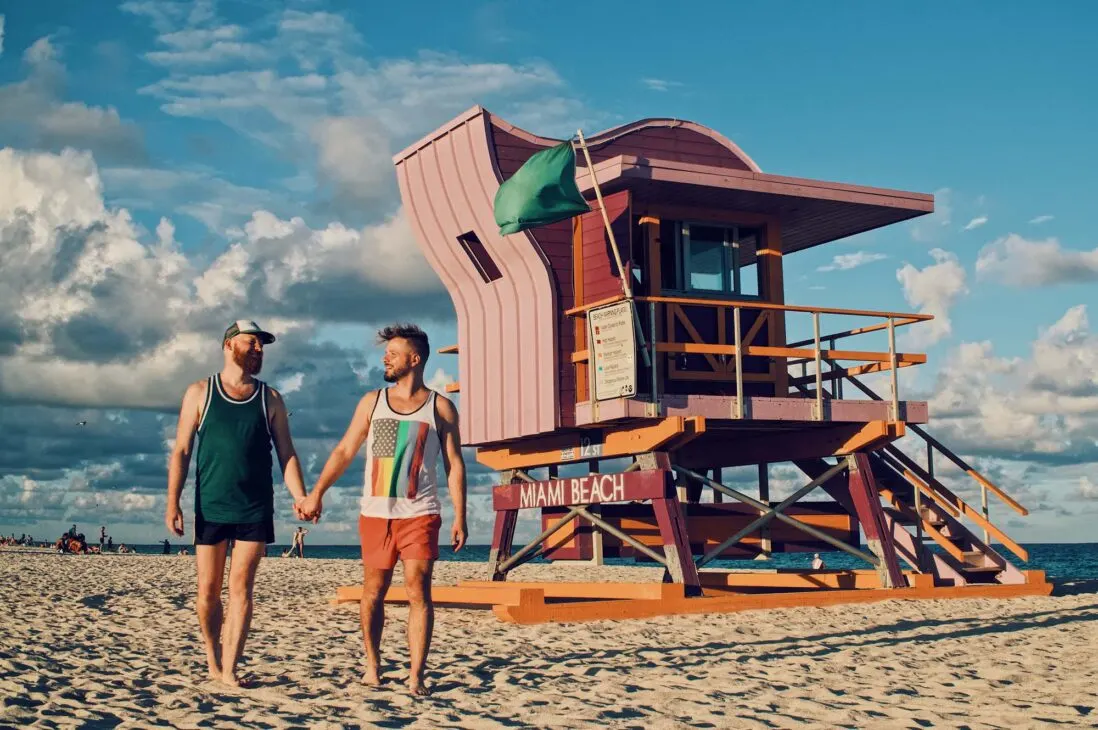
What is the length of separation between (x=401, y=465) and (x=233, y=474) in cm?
100

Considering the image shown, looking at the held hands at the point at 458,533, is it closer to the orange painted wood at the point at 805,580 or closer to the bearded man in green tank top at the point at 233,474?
the bearded man in green tank top at the point at 233,474

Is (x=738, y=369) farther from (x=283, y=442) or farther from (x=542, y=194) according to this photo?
(x=283, y=442)

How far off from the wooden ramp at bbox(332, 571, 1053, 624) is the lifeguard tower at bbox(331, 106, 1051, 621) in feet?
0.13

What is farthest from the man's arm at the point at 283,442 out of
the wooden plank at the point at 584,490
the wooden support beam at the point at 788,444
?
the wooden support beam at the point at 788,444

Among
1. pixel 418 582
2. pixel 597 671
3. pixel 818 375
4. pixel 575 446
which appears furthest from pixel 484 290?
pixel 418 582

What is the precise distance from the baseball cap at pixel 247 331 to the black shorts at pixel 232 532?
3.63 feet

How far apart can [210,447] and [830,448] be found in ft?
31.2

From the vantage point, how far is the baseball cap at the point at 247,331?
23.0ft

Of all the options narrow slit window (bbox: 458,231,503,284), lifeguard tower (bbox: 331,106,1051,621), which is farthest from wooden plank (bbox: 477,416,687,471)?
narrow slit window (bbox: 458,231,503,284)

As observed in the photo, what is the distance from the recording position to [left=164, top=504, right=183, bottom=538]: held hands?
22.2 feet

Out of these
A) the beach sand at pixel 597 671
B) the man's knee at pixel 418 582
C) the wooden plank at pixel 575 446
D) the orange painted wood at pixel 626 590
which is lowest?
the beach sand at pixel 597 671

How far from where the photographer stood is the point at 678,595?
39.8 ft

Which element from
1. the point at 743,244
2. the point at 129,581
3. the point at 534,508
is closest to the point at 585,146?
the point at 743,244

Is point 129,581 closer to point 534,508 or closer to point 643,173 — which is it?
point 534,508
